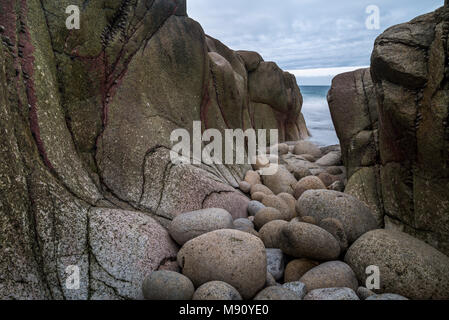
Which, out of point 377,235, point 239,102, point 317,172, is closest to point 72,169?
point 377,235

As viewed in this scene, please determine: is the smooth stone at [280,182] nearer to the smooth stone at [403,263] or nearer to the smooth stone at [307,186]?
the smooth stone at [307,186]

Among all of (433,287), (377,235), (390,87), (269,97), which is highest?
(269,97)

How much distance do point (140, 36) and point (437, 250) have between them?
5435mm

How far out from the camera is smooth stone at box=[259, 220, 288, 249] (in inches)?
159

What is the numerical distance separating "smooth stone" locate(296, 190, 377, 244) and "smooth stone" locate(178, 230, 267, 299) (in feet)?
5.05

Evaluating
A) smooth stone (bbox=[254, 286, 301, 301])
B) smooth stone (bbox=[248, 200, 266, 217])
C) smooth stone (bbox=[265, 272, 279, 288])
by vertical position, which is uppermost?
smooth stone (bbox=[248, 200, 266, 217])

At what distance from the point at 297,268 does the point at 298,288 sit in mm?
461

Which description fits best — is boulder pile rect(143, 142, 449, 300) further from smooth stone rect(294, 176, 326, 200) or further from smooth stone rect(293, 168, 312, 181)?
smooth stone rect(293, 168, 312, 181)

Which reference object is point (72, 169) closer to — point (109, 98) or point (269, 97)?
point (109, 98)

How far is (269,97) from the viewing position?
13.7 meters

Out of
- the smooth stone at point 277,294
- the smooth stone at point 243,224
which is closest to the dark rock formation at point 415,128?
the smooth stone at point 243,224

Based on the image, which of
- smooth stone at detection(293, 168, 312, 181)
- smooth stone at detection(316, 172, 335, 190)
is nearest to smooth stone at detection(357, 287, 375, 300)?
smooth stone at detection(316, 172, 335, 190)

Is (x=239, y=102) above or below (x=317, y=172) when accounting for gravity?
above

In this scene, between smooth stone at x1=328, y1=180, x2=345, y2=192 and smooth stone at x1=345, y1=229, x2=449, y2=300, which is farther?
smooth stone at x1=328, y1=180, x2=345, y2=192
